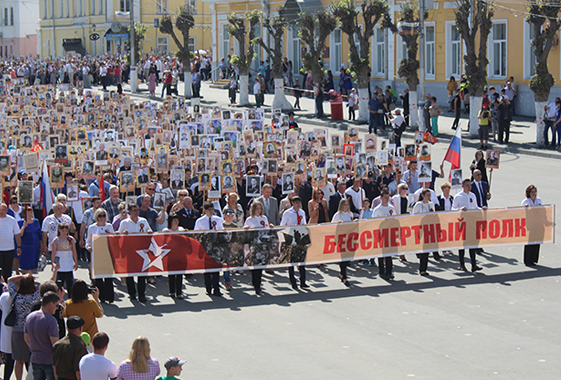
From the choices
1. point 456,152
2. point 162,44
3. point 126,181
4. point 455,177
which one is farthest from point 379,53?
point 162,44

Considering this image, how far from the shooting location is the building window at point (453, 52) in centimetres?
3608

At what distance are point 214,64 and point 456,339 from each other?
41.2 metres

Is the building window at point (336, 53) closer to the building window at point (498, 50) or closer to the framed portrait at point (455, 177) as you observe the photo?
the building window at point (498, 50)

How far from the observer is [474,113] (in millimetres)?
29219

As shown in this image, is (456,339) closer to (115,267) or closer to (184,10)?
(115,267)

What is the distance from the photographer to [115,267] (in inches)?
499

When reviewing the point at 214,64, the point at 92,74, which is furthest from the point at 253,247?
the point at 92,74

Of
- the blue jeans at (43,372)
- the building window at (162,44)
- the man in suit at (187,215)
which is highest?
the building window at (162,44)

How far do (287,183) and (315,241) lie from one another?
2.89m

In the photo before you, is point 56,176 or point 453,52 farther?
point 453,52

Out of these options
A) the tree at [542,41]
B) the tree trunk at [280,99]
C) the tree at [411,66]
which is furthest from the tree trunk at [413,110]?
the tree trunk at [280,99]

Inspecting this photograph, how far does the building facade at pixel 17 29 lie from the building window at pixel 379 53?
194 feet

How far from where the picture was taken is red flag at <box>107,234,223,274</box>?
12.7 metres

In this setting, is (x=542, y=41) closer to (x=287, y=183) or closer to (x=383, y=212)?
(x=287, y=183)
